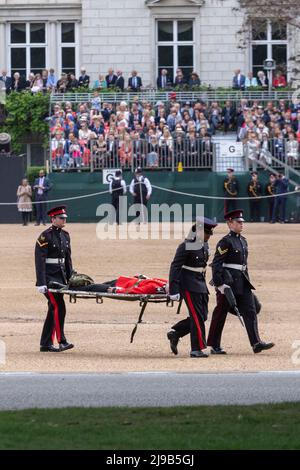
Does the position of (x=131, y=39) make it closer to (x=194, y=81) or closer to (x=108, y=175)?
(x=194, y=81)

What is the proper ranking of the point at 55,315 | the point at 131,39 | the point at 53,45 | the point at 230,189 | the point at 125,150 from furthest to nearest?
the point at 53,45 < the point at 131,39 < the point at 125,150 < the point at 230,189 < the point at 55,315

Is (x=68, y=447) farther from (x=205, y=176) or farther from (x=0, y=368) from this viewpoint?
(x=205, y=176)

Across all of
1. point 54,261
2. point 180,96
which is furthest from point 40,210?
point 54,261

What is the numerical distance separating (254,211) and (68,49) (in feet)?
44.9

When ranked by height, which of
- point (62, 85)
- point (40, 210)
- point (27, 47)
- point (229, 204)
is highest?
point (27, 47)

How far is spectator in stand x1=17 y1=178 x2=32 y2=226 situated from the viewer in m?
38.8

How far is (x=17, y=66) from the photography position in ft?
164

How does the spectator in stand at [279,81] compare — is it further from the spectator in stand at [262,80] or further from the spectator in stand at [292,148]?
the spectator in stand at [292,148]

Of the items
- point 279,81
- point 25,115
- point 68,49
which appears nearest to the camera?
point 25,115

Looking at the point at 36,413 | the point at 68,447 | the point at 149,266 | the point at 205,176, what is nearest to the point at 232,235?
the point at 36,413

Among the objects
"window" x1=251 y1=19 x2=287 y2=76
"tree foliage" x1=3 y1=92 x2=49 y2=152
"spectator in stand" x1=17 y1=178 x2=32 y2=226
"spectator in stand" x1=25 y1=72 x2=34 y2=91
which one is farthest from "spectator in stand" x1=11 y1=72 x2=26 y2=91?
"window" x1=251 y1=19 x2=287 y2=76

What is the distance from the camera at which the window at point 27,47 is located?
49.9 metres

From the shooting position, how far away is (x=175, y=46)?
50156mm

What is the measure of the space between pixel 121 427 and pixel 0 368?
220 inches
